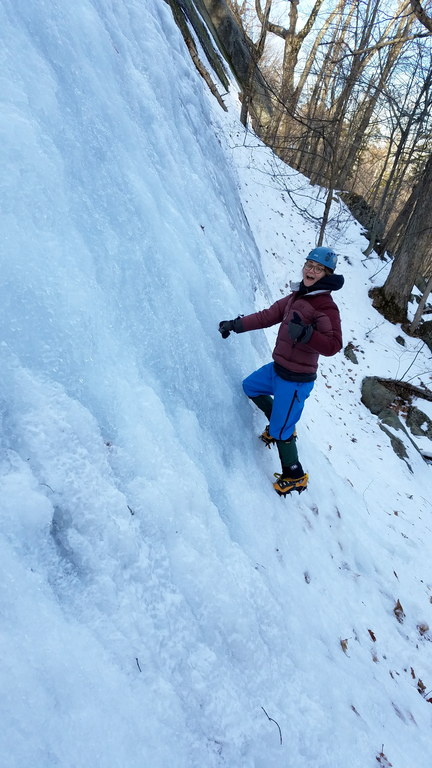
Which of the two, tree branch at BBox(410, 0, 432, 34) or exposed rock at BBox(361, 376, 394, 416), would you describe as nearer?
tree branch at BBox(410, 0, 432, 34)

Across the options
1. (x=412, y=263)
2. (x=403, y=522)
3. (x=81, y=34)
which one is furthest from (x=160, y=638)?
(x=412, y=263)

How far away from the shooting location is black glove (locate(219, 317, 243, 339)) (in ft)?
9.84

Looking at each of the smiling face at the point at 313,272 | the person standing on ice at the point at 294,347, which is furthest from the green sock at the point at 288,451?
the smiling face at the point at 313,272

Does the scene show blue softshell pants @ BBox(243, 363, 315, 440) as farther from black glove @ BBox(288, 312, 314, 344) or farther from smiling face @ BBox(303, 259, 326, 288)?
smiling face @ BBox(303, 259, 326, 288)

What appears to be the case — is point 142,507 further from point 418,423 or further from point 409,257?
point 409,257

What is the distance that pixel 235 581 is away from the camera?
201 centimetres

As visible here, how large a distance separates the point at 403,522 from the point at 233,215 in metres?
4.64

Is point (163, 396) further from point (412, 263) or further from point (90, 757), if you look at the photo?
point (412, 263)

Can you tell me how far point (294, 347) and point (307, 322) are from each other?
0.72ft

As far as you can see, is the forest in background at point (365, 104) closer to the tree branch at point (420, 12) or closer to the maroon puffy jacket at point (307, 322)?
the tree branch at point (420, 12)

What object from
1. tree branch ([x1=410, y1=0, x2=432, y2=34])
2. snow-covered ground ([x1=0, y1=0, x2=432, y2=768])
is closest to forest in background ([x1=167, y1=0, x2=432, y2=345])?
tree branch ([x1=410, y1=0, x2=432, y2=34])

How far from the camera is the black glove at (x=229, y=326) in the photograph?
3.00 metres

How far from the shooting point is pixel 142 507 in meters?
1.78

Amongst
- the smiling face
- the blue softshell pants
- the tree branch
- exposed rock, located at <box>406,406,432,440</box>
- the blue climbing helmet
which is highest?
the tree branch
